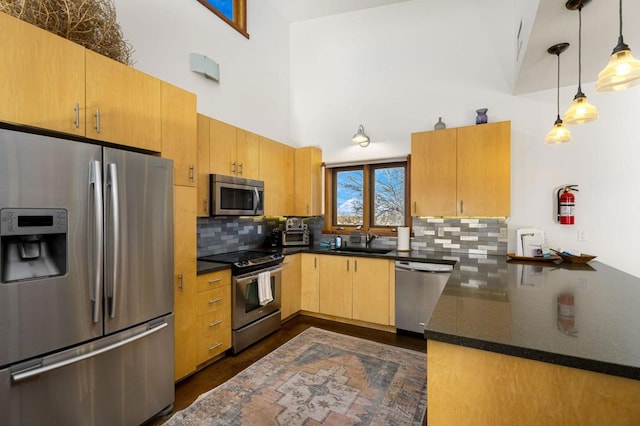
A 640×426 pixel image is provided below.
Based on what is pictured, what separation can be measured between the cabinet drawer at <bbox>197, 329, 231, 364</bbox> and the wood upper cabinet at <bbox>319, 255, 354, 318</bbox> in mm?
1336

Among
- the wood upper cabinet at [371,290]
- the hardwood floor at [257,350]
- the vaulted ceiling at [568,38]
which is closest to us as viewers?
the vaulted ceiling at [568,38]

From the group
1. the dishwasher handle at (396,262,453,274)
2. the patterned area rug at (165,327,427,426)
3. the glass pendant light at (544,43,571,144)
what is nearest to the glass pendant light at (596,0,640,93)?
the glass pendant light at (544,43,571,144)

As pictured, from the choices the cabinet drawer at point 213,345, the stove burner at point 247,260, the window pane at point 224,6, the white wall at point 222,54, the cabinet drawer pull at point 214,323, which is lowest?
the cabinet drawer at point 213,345

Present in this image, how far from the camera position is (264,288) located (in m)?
3.10

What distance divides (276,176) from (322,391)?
2.59m

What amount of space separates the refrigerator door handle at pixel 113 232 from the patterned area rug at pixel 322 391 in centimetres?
95

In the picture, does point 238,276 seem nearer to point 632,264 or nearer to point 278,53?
point 278,53

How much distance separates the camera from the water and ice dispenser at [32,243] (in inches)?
52.4

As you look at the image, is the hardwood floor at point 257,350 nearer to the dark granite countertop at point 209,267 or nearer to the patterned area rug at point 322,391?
the patterned area rug at point 322,391

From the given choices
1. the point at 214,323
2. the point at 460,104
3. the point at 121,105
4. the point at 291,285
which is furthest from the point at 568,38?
the point at 214,323

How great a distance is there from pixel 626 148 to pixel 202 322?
4.26m

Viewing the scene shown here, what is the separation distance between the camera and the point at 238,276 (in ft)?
9.30

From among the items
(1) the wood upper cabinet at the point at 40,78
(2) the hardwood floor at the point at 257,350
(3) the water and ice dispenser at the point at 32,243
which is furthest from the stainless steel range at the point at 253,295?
(1) the wood upper cabinet at the point at 40,78

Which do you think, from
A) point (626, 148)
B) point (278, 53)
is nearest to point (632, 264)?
point (626, 148)
